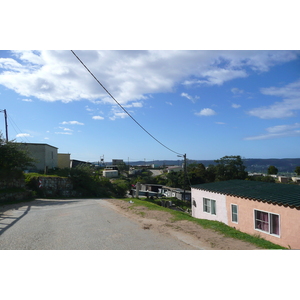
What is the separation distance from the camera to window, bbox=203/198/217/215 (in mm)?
15538

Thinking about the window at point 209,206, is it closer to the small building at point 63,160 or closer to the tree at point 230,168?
the small building at point 63,160

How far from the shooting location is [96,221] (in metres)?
8.93

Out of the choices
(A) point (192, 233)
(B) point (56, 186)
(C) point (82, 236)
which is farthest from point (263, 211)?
(B) point (56, 186)

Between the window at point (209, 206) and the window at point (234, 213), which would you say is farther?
the window at point (209, 206)

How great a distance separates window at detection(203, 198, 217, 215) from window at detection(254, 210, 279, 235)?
391cm

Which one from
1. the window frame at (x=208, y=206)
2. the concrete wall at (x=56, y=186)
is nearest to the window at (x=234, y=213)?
the window frame at (x=208, y=206)

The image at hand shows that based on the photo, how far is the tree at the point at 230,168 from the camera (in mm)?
45494

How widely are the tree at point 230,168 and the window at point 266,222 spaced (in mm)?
34989

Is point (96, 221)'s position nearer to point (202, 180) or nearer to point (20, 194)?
point (20, 194)

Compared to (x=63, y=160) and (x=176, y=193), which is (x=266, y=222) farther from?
(x=63, y=160)

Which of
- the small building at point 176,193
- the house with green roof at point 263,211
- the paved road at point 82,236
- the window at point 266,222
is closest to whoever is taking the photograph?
the paved road at point 82,236

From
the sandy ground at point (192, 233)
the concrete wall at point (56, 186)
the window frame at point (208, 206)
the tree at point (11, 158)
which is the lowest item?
the window frame at point (208, 206)

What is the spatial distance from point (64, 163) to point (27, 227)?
84.9 feet

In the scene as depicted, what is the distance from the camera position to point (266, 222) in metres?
10.9
